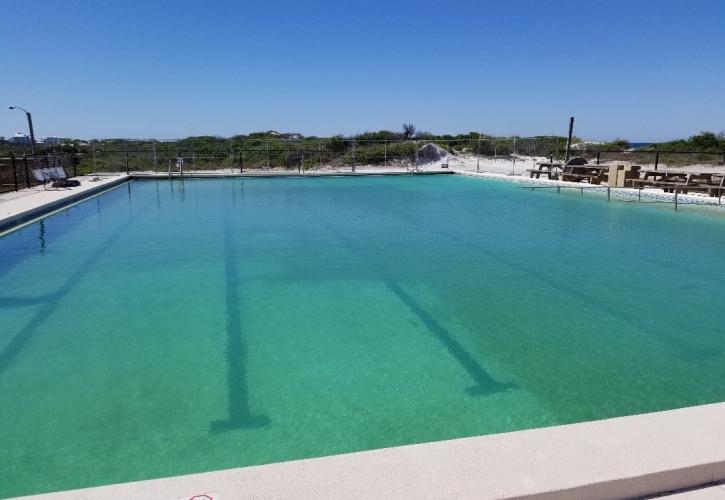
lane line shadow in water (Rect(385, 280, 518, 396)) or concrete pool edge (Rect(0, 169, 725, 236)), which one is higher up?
concrete pool edge (Rect(0, 169, 725, 236))

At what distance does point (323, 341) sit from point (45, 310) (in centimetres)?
258

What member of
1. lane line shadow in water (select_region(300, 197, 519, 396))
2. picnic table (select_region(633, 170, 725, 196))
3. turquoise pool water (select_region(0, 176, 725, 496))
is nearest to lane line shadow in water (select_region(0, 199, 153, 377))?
turquoise pool water (select_region(0, 176, 725, 496))

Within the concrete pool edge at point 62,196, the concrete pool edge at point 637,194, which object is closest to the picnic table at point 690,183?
the concrete pool edge at point 637,194

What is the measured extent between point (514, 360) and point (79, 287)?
4.27 meters

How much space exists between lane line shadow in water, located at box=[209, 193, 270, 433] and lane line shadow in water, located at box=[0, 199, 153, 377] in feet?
4.77

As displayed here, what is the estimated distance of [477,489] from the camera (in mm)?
1674

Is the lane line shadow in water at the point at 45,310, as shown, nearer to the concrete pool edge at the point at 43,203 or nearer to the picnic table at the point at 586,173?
the concrete pool edge at the point at 43,203

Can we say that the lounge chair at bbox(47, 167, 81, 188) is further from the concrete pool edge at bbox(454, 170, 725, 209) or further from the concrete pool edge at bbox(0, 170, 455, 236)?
the concrete pool edge at bbox(454, 170, 725, 209)

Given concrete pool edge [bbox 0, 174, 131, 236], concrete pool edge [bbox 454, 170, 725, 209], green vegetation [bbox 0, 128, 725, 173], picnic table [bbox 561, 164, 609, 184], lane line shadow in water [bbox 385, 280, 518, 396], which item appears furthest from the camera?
green vegetation [bbox 0, 128, 725, 173]

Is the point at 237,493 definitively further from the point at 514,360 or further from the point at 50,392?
the point at 514,360

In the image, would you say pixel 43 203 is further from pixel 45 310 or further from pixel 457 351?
pixel 457 351

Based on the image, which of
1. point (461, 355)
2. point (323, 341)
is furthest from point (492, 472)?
point (323, 341)

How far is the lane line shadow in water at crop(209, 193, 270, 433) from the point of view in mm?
2752

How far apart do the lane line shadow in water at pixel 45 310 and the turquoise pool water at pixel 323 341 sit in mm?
26
